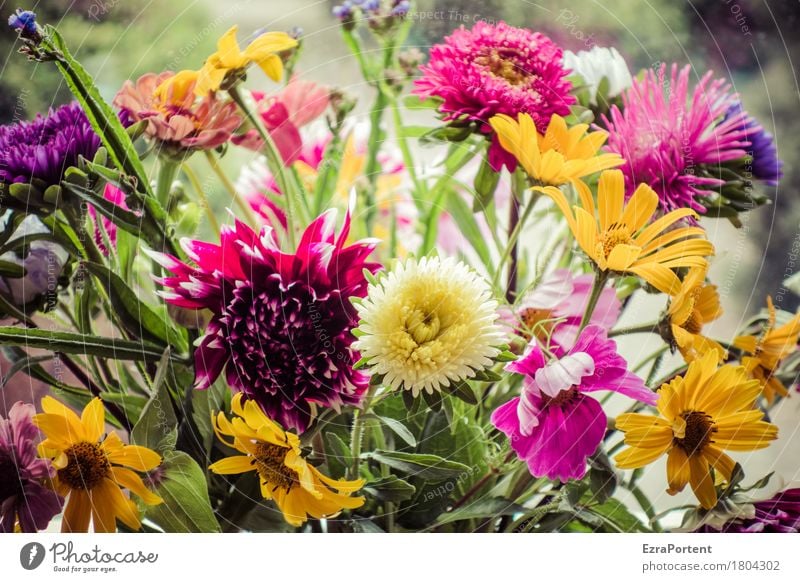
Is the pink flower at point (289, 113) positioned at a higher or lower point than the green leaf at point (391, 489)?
higher

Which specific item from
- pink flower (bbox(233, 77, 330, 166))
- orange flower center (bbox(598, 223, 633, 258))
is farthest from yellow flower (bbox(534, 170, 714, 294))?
pink flower (bbox(233, 77, 330, 166))

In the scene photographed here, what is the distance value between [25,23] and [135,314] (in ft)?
0.45

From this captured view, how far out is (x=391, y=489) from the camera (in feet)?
1.10

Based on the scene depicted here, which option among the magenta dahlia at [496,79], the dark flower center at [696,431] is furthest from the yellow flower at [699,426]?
the magenta dahlia at [496,79]

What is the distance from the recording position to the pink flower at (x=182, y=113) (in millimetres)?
330

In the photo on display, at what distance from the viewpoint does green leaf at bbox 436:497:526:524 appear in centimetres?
34

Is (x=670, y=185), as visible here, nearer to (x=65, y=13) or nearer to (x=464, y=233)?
(x=464, y=233)

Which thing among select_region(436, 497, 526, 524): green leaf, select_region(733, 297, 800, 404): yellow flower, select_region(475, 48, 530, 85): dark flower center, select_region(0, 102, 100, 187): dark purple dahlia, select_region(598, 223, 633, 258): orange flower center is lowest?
select_region(436, 497, 526, 524): green leaf

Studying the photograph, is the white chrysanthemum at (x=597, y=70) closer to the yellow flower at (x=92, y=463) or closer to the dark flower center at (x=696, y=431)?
the dark flower center at (x=696, y=431)

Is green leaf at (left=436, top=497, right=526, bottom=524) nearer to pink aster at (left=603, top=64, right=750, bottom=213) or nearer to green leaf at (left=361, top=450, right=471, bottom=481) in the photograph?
green leaf at (left=361, top=450, right=471, bottom=481)

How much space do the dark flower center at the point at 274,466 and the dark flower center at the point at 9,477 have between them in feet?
0.40

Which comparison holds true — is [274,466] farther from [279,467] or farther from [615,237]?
[615,237]

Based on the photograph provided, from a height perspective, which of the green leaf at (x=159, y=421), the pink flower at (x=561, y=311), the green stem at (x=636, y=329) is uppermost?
the pink flower at (x=561, y=311)

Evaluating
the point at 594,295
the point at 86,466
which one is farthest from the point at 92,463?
the point at 594,295
